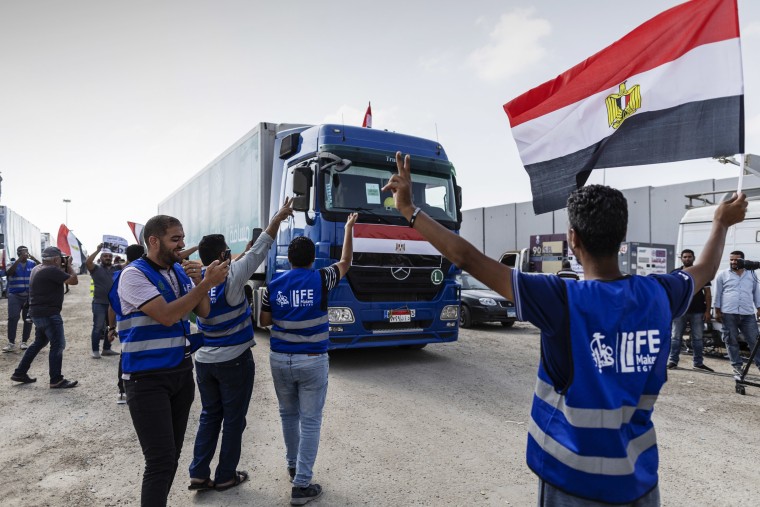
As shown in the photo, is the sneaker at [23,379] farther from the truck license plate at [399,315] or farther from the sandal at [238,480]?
the truck license plate at [399,315]

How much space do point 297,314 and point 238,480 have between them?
141 centimetres

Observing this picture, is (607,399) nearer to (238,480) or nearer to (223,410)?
(223,410)

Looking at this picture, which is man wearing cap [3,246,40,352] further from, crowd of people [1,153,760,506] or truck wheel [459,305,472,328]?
truck wheel [459,305,472,328]

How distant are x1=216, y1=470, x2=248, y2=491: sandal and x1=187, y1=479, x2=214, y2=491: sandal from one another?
6cm

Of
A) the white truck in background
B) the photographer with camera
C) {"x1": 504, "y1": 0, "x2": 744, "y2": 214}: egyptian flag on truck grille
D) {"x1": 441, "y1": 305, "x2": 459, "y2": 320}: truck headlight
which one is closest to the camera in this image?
{"x1": 504, "y1": 0, "x2": 744, "y2": 214}: egyptian flag on truck grille

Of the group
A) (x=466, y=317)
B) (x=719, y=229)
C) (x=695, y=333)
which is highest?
(x=719, y=229)

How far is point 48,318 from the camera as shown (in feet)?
21.3

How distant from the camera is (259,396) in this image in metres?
5.93

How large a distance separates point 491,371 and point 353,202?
335 centimetres

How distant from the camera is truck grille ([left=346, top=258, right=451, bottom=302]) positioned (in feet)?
22.4

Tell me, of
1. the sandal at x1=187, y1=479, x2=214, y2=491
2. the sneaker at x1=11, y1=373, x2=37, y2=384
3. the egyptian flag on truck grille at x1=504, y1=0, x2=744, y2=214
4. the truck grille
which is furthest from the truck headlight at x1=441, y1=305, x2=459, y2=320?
the sneaker at x1=11, y1=373, x2=37, y2=384

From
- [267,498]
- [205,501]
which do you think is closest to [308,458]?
[267,498]

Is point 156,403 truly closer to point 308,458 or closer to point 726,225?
point 308,458

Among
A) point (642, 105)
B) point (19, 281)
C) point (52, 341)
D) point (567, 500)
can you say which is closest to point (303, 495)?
point (567, 500)
